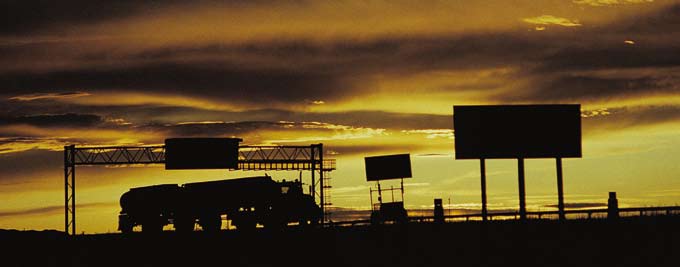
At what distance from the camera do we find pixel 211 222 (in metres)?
79.1

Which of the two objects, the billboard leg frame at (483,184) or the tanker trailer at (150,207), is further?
the tanker trailer at (150,207)

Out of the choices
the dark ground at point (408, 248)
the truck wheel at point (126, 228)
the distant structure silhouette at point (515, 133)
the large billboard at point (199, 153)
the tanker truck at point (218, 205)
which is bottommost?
the dark ground at point (408, 248)

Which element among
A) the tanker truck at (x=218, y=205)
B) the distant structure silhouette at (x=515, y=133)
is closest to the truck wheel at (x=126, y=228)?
→ the tanker truck at (x=218, y=205)

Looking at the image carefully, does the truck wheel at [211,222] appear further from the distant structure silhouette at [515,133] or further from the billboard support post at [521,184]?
the billboard support post at [521,184]

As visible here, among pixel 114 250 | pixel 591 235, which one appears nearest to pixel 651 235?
pixel 591 235

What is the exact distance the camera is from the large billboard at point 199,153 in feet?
291

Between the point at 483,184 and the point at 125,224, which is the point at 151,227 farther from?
the point at 483,184

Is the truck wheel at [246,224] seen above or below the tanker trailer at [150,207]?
below

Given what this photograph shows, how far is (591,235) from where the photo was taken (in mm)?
52625

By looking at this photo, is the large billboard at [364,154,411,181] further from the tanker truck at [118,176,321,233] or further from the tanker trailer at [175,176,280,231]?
the tanker trailer at [175,176,280,231]

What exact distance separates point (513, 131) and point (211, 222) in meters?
30.3

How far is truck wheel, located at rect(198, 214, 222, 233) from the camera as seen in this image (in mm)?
79000

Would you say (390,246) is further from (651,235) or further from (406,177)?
(406,177)

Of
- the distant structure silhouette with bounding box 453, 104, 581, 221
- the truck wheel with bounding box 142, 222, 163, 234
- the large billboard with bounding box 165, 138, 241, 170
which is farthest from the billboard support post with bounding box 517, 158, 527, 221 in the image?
the large billboard with bounding box 165, 138, 241, 170
